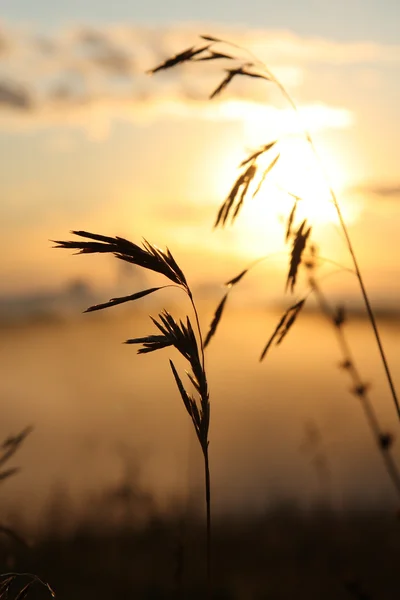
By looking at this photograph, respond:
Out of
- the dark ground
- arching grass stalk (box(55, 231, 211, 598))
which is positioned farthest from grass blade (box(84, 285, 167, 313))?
the dark ground

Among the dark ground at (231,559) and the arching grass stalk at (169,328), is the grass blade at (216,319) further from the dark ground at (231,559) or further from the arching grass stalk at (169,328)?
the dark ground at (231,559)

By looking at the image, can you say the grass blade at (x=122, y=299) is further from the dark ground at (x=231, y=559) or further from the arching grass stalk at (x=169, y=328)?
the dark ground at (x=231, y=559)

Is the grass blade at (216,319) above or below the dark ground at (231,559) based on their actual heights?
above

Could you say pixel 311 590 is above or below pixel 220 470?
below

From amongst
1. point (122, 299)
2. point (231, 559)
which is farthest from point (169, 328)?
point (231, 559)

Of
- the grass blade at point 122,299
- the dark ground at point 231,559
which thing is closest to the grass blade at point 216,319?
the grass blade at point 122,299

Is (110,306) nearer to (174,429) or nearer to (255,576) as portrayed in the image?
(255,576)

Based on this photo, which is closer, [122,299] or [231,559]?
[122,299]

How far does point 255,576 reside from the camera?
832cm

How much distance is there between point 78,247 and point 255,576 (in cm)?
673

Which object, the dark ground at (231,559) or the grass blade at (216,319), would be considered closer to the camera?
the grass blade at (216,319)

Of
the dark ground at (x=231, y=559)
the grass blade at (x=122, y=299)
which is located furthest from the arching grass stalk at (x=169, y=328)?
the dark ground at (x=231, y=559)

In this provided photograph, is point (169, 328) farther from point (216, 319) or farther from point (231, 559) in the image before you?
point (231, 559)

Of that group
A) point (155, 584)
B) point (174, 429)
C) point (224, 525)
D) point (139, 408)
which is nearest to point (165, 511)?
point (155, 584)
